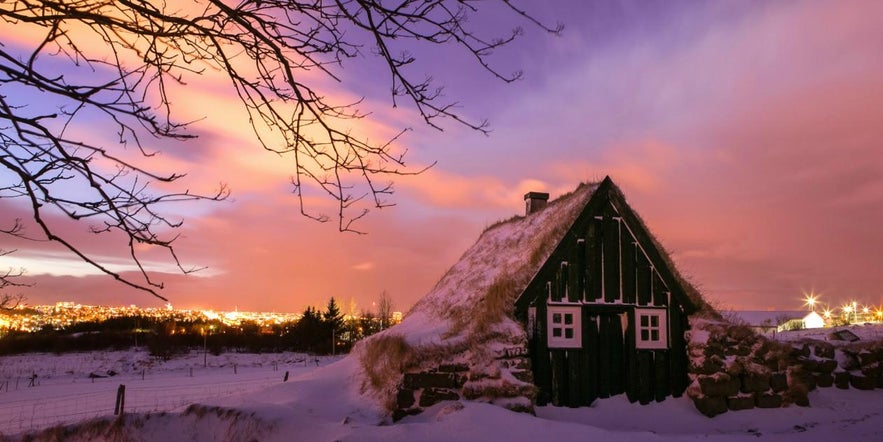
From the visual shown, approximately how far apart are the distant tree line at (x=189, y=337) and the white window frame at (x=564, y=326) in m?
44.2

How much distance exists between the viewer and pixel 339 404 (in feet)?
42.7

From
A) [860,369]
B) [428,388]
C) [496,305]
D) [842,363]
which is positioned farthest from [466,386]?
[860,369]

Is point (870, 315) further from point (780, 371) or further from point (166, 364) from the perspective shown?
point (166, 364)

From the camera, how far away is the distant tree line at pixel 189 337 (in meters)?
57.8

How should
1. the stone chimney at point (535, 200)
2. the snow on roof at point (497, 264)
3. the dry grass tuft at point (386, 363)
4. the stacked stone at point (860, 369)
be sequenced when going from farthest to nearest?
the stone chimney at point (535, 200), the stacked stone at point (860, 369), the snow on roof at point (497, 264), the dry grass tuft at point (386, 363)

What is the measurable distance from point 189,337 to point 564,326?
59.2m

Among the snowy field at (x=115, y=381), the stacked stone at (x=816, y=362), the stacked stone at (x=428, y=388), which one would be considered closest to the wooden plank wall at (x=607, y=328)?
the stacked stone at (x=428, y=388)

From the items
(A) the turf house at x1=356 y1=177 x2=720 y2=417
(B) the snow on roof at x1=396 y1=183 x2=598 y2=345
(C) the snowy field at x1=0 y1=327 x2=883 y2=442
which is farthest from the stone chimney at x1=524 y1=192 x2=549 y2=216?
Result: (C) the snowy field at x1=0 y1=327 x2=883 y2=442

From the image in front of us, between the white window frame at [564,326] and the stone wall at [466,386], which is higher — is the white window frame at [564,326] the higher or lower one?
the higher one

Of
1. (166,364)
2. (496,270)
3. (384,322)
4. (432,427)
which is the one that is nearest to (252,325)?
(384,322)

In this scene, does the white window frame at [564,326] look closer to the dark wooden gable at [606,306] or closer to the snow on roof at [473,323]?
the dark wooden gable at [606,306]

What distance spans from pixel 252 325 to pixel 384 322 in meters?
22.3

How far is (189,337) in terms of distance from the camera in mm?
64000

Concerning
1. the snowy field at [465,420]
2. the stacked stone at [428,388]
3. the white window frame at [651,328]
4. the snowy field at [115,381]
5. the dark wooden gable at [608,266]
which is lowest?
the snowy field at [115,381]
